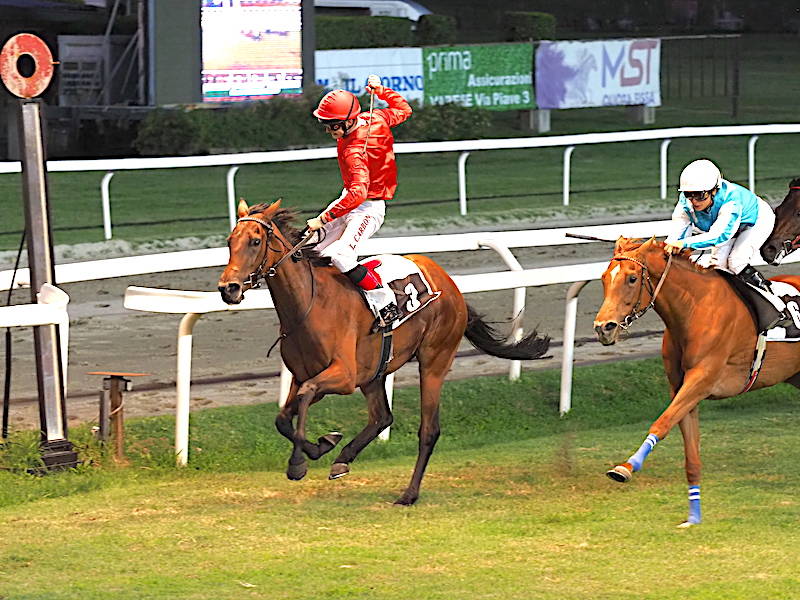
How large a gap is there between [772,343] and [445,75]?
1381cm

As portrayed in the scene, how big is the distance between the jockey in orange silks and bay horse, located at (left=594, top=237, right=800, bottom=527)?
0.90m

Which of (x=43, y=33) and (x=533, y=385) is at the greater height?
(x=43, y=33)

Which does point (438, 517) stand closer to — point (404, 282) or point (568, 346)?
point (404, 282)

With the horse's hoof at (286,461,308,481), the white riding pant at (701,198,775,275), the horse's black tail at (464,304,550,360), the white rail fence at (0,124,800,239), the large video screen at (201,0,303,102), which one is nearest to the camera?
the horse's hoof at (286,461,308,481)

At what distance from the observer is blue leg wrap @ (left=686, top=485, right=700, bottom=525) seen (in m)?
5.73

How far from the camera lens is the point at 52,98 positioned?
19.4 meters

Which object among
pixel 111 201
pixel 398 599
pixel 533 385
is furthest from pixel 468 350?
pixel 111 201

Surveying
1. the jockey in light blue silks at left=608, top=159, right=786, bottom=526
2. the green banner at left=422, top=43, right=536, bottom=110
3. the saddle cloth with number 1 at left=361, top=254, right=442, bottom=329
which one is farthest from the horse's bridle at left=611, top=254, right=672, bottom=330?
the green banner at left=422, top=43, right=536, bottom=110

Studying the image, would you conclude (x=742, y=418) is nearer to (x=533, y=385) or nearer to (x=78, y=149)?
(x=533, y=385)

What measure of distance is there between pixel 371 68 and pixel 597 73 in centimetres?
323

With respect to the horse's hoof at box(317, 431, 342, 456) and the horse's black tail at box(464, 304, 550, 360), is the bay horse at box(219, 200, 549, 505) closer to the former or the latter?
the horse's hoof at box(317, 431, 342, 456)

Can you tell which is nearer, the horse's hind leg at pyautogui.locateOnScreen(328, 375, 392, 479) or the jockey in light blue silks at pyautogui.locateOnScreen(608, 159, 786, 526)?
the jockey in light blue silks at pyautogui.locateOnScreen(608, 159, 786, 526)

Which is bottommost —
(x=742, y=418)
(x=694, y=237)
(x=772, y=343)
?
(x=742, y=418)

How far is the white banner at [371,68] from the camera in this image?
1941 cm
